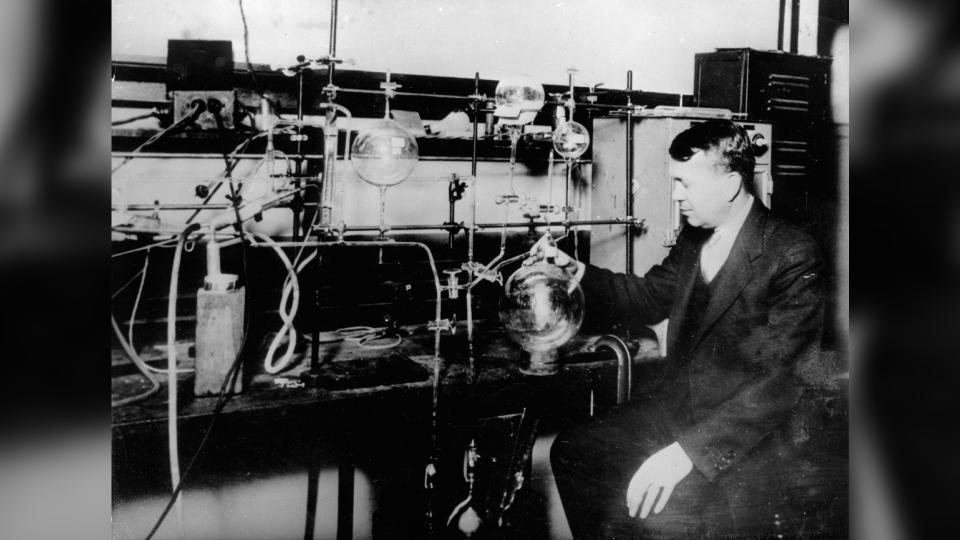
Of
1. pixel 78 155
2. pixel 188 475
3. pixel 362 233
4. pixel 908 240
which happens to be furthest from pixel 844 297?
pixel 78 155

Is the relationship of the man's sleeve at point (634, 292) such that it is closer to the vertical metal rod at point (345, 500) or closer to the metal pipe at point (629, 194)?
the metal pipe at point (629, 194)

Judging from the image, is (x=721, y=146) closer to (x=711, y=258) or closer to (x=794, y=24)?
(x=711, y=258)

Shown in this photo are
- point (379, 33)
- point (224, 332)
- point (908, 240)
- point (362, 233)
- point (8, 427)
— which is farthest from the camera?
point (362, 233)

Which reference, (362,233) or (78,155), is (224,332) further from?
(362,233)

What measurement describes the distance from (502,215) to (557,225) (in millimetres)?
301

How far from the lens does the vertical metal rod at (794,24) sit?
3512mm

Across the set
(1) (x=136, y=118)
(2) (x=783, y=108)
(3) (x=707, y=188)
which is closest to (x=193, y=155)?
(1) (x=136, y=118)

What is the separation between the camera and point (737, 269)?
2439 mm

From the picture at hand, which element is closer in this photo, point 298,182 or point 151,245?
point 151,245

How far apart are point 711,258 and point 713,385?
520 mm

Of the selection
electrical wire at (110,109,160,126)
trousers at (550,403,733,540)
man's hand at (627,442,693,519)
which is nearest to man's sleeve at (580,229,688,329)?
trousers at (550,403,733,540)

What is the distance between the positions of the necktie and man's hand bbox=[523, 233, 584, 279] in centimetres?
51

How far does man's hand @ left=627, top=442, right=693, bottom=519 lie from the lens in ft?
7.80

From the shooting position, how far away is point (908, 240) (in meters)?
2.35
